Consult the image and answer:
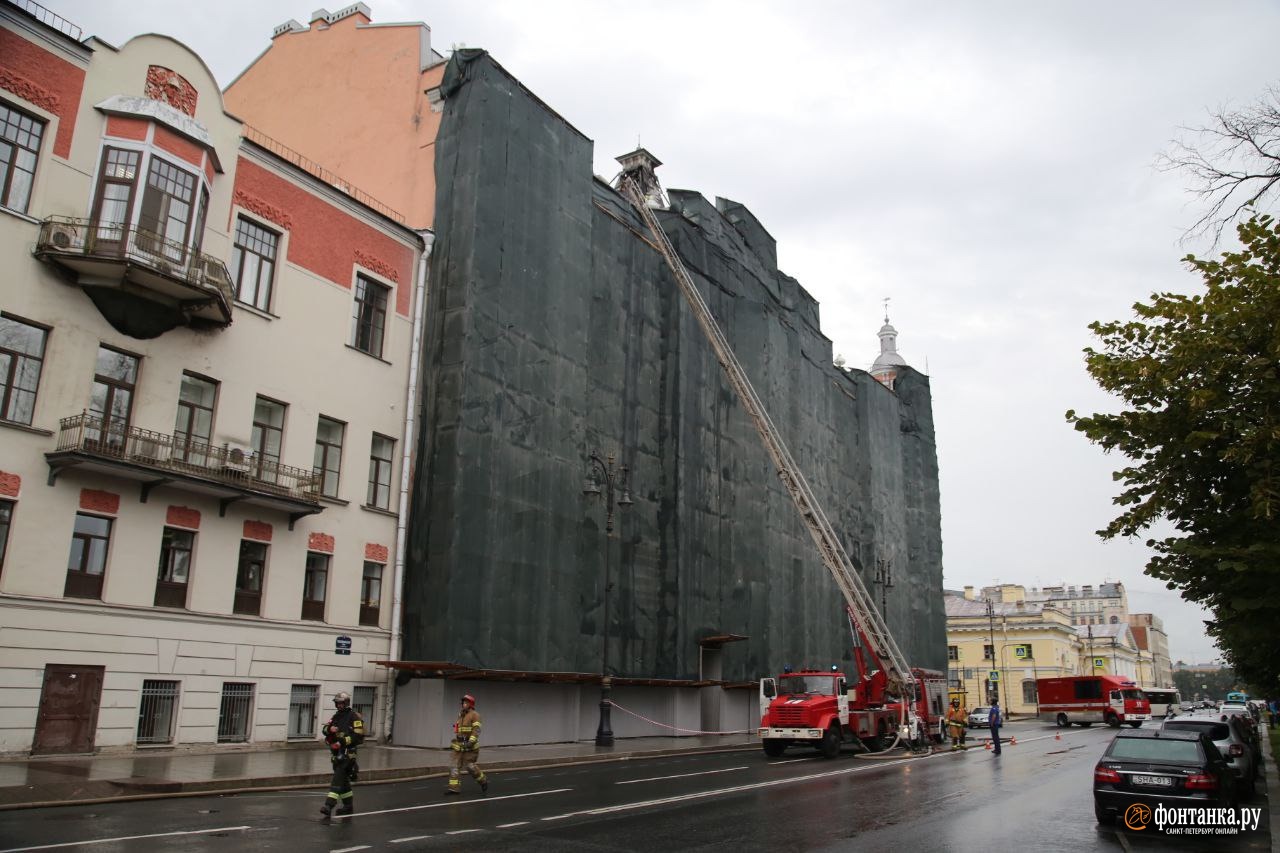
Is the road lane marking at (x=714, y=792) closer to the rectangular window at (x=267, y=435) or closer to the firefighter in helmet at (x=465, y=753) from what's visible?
the firefighter in helmet at (x=465, y=753)

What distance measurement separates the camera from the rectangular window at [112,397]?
2041cm

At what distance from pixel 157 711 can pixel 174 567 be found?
3186 millimetres

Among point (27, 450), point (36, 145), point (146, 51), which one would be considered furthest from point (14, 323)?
point (146, 51)

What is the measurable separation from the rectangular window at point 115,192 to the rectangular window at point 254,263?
330 cm

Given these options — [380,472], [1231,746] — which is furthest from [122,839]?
[1231,746]

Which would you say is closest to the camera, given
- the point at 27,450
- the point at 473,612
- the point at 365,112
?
the point at 27,450

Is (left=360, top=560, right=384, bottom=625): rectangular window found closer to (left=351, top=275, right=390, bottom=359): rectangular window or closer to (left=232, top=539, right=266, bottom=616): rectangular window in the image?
(left=232, top=539, right=266, bottom=616): rectangular window

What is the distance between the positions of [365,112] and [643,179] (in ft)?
40.9

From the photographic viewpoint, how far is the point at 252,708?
889 inches

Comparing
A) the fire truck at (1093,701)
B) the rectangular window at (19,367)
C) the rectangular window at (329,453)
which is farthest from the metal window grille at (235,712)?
the fire truck at (1093,701)

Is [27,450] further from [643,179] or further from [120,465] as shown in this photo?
[643,179]

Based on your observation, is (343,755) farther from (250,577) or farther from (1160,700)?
(1160,700)

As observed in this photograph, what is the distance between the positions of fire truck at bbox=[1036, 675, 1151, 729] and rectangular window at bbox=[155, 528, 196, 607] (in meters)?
51.3

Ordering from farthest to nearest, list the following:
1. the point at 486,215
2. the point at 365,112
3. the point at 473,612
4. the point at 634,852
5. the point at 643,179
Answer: the point at 643,179 → the point at 365,112 → the point at 486,215 → the point at 473,612 → the point at 634,852
